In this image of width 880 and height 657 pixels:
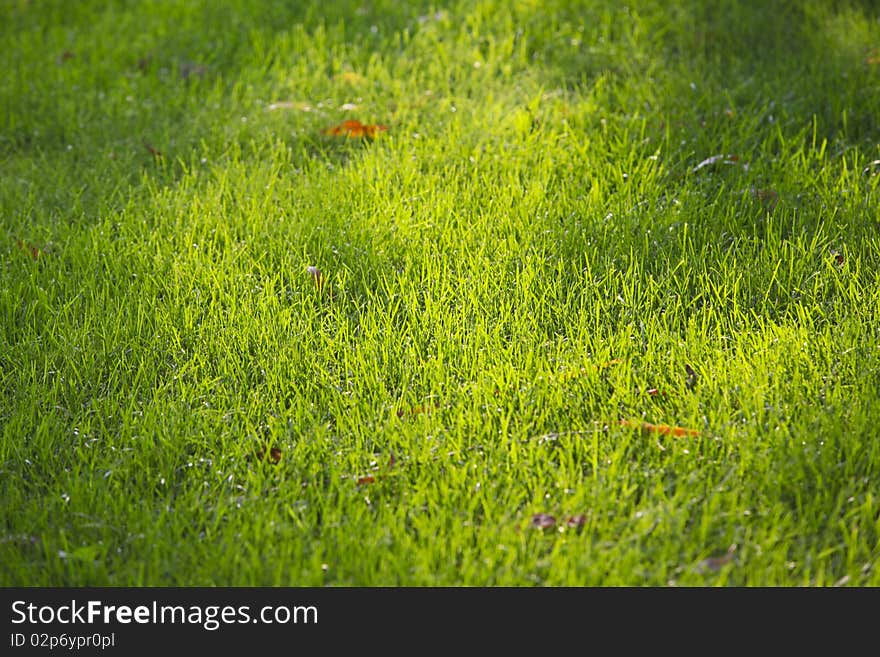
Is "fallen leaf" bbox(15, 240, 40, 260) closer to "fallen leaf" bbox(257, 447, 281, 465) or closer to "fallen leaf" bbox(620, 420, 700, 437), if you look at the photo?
"fallen leaf" bbox(257, 447, 281, 465)

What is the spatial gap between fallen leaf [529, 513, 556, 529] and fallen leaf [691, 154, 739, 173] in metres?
2.09

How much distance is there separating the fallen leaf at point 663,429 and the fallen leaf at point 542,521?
40cm

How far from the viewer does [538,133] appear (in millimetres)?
4277

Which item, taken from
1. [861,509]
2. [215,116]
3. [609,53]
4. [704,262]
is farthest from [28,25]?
[861,509]

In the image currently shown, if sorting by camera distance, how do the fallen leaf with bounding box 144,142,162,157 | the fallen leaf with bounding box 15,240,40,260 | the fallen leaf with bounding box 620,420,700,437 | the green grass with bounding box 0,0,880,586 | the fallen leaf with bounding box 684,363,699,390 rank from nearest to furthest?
the green grass with bounding box 0,0,880,586
the fallen leaf with bounding box 620,420,700,437
the fallen leaf with bounding box 684,363,699,390
the fallen leaf with bounding box 15,240,40,260
the fallen leaf with bounding box 144,142,162,157

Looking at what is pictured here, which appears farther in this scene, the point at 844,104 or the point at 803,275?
the point at 844,104

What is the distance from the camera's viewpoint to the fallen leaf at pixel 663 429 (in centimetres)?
255

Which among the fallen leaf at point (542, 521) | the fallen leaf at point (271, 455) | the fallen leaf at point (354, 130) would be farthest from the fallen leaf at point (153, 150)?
the fallen leaf at point (542, 521)

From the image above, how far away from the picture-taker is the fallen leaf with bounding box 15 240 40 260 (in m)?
3.59

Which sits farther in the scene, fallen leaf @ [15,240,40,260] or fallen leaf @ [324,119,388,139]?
fallen leaf @ [324,119,388,139]

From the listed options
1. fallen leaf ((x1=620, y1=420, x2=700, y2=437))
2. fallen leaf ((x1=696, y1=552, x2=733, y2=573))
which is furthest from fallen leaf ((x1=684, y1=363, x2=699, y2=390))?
fallen leaf ((x1=696, y1=552, x2=733, y2=573))

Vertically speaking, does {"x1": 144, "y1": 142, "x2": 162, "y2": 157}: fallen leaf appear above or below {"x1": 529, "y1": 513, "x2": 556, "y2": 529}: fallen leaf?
above

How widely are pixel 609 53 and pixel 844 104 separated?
4.07 feet
